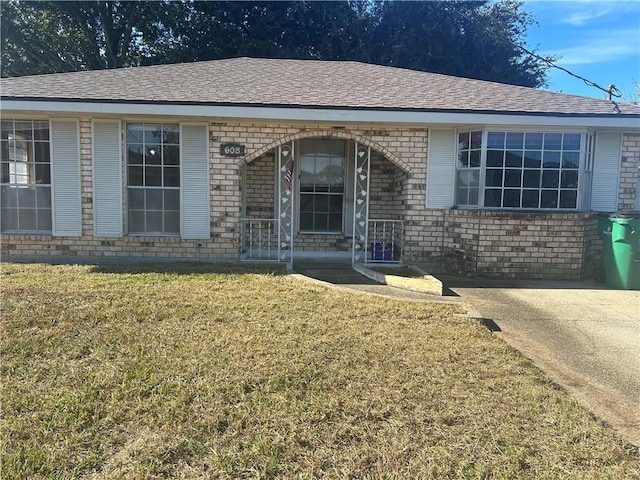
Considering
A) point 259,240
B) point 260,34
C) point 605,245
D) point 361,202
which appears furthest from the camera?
point 260,34

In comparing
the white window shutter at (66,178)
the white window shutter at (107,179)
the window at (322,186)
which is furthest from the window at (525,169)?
the white window shutter at (66,178)

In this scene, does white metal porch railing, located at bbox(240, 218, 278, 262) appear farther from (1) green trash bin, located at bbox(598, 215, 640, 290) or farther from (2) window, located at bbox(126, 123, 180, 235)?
(1) green trash bin, located at bbox(598, 215, 640, 290)

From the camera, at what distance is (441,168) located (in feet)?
30.2

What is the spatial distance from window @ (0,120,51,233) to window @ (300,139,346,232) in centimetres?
541

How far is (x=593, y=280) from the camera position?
8695mm

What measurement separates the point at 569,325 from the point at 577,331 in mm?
234

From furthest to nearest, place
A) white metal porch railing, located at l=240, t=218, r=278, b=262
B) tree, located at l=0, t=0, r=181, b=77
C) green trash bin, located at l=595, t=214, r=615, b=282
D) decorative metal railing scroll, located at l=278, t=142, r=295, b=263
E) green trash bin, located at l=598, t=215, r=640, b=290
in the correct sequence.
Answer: tree, located at l=0, t=0, r=181, b=77 < white metal porch railing, located at l=240, t=218, r=278, b=262 < decorative metal railing scroll, located at l=278, t=142, r=295, b=263 < green trash bin, located at l=595, t=214, r=615, b=282 < green trash bin, located at l=598, t=215, r=640, b=290

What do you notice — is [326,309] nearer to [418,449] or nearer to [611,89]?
[418,449]

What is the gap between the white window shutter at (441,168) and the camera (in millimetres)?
9148

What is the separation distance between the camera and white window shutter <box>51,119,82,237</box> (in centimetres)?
879

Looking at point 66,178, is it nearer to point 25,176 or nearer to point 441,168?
point 25,176

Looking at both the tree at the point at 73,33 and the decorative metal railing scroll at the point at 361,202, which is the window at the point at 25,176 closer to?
the decorative metal railing scroll at the point at 361,202

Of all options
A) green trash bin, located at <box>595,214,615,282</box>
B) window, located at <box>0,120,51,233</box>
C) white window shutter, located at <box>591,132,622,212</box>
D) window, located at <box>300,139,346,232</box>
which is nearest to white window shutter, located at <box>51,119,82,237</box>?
window, located at <box>0,120,51,233</box>

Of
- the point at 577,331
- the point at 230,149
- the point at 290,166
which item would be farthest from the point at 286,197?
the point at 577,331
